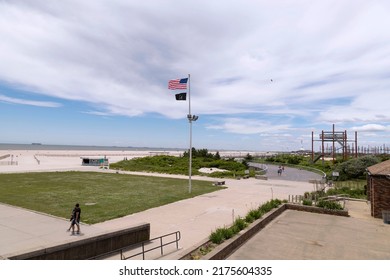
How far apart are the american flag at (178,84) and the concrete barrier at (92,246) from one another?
14.1 m

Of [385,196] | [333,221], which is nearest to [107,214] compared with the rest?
[333,221]

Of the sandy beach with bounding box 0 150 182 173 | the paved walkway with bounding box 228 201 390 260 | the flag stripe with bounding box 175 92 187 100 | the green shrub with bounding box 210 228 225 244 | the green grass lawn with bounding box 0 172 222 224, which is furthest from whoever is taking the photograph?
the sandy beach with bounding box 0 150 182 173

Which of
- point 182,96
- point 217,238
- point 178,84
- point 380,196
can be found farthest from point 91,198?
point 380,196

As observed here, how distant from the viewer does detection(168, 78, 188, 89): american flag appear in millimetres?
23484

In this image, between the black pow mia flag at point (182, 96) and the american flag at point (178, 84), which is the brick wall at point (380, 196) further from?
the american flag at point (178, 84)

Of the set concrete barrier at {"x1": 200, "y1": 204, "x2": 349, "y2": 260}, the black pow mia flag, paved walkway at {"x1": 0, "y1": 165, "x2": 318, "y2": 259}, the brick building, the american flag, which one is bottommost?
paved walkway at {"x1": 0, "y1": 165, "x2": 318, "y2": 259}

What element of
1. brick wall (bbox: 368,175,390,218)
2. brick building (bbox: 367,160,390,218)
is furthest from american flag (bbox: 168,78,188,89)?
brick wall (bbox: 368,175,390,218)

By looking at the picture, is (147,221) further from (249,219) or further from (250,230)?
(250,230)

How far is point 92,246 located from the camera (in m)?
9.60

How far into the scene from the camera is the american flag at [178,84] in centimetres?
2348

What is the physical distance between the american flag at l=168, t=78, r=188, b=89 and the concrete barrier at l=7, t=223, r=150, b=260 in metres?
14.1

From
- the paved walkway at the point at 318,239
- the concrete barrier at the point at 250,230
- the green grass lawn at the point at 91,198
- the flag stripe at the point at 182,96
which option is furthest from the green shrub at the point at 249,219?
the flag stripe at the point at 182,96

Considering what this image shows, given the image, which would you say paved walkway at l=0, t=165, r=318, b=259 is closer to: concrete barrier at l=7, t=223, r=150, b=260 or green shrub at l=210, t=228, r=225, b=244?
concrete barrier at l=7, t=223, r=150, b=260
